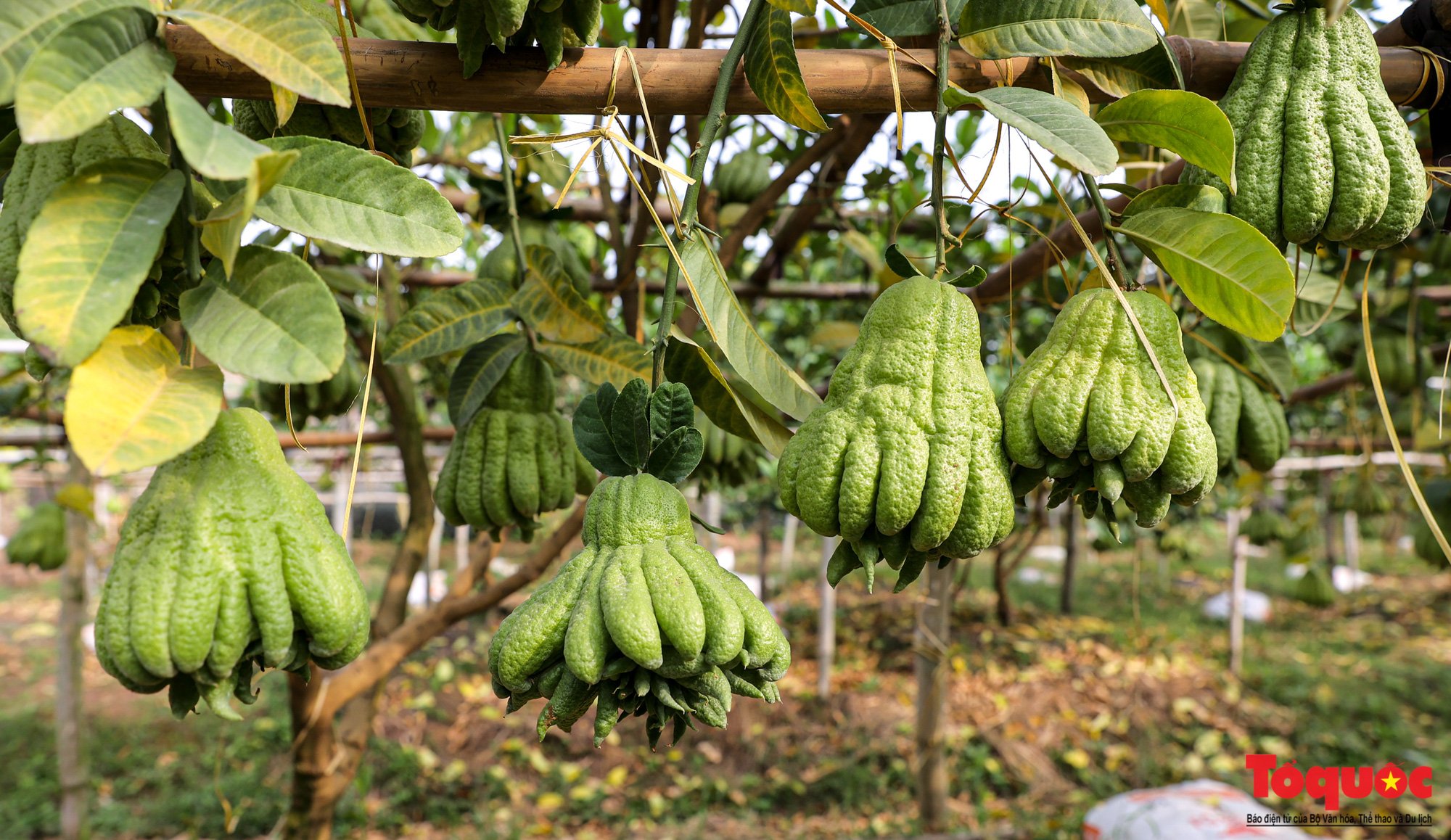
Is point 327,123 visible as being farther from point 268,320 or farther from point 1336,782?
point 1336,782

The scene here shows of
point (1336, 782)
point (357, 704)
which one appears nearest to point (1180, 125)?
point (357, 704)

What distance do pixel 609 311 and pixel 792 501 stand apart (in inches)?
77.5

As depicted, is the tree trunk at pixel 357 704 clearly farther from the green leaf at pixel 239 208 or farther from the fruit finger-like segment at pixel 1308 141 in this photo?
the fruit finger-like segment at pixel 1308 141

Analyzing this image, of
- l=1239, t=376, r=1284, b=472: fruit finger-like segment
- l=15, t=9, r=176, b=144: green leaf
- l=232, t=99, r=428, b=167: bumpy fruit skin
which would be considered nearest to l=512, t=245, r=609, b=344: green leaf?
l=232, t=99, r=428, b=167: bumpy fruit skin

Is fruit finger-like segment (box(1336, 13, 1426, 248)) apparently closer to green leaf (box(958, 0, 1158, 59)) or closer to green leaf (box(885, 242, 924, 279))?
green leaf (box(958, 0, 1158, 59))

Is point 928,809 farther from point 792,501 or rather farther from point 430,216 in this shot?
point 430,216

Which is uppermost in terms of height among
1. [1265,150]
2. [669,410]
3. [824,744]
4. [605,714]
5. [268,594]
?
[1265,150]

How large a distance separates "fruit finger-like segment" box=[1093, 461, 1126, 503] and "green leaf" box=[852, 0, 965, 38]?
0.45m

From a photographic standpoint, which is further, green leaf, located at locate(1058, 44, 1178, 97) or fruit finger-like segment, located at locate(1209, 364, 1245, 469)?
fruit finger-like segment, located at locate(1209, 364, 1245, 469)

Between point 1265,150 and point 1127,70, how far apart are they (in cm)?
17

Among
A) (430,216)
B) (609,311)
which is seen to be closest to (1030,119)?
(430,216)

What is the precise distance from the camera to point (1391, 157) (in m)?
0.76

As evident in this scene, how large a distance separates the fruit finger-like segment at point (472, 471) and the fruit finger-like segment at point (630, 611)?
511 millimetres

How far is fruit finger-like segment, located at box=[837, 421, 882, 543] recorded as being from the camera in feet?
2.14
